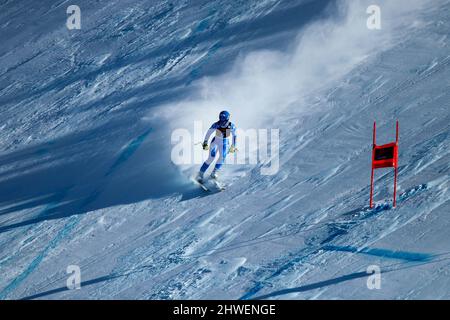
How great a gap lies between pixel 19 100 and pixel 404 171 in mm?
8581

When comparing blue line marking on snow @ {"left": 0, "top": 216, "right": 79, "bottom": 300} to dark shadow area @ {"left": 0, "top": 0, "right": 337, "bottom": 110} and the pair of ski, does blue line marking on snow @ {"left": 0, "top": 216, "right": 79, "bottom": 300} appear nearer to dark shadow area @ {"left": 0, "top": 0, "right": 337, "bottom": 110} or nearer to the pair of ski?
the pair of ski

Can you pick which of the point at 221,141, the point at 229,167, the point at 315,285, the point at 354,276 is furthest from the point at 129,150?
the point at 354,276

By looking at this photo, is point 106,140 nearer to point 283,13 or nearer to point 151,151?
point 151,151

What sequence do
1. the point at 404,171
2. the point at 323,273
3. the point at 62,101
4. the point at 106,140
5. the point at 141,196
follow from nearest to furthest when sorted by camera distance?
the point at 323,273
the point at 404,171
the point at 141,196
the point at 106,140
the point at 62,101

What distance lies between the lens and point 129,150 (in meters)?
12.4

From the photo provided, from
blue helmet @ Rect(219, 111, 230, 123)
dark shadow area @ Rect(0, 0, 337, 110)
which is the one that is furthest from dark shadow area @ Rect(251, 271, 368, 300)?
dark shadow area @ Rect(0, 0, 337, 110)

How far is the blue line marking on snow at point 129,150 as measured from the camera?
12.0 m

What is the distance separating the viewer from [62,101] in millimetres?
14375

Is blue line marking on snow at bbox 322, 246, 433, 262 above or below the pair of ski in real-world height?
below

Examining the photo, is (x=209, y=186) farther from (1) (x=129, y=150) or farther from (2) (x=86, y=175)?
(2) (x=86, y=175)

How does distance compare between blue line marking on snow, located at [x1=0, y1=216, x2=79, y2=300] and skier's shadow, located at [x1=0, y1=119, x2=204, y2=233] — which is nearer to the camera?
blue line marking on snow, located at [x1=0, y1=216, x2=79, y2=300]

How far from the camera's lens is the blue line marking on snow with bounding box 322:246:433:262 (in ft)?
27.4

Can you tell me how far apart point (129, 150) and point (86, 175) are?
921 millimetres
